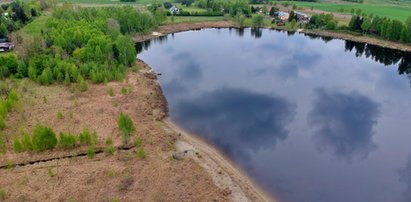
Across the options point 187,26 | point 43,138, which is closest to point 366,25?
point 187,26

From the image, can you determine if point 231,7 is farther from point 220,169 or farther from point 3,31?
point 220,169

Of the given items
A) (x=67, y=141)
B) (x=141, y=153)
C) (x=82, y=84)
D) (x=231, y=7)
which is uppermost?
(x=231, y=7)

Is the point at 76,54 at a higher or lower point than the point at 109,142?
higher

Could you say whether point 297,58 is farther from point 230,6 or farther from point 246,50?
point 230,6

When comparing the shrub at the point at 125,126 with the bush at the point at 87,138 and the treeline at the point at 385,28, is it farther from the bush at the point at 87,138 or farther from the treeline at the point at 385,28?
the treeline at the point at 385,28

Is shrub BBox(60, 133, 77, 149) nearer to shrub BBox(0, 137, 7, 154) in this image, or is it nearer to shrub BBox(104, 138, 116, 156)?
shrub BBox(104, 138, 116, 156)

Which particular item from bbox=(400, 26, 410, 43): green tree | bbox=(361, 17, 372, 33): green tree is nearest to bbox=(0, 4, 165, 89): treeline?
bbox=(361, 17, 372, 33): green tree

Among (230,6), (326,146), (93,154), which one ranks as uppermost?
(230,6)

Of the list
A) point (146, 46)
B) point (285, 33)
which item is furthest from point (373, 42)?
point (146, 46)
